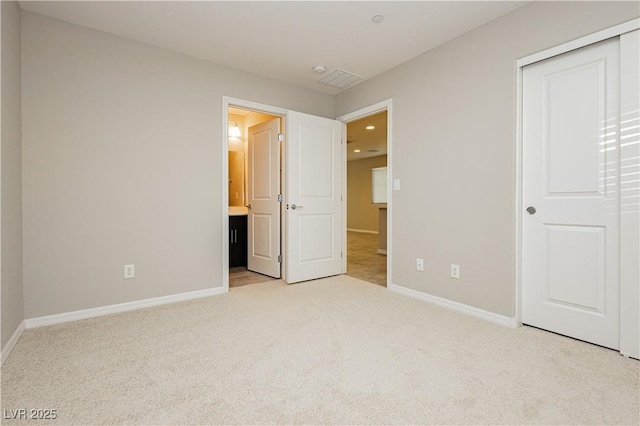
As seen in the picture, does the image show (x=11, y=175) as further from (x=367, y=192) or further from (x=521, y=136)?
(x=367, y=192)

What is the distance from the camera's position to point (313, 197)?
12.8ft

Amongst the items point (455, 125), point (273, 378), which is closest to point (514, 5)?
point (455, 125)

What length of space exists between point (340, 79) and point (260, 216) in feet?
6.65

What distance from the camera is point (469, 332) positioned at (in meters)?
2.28

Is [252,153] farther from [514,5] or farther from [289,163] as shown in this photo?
[514,5]

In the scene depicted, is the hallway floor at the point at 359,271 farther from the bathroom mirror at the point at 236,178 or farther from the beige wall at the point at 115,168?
the bathroom mirror at the point at 236,178

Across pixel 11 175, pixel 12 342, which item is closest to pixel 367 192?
pixel 11 175

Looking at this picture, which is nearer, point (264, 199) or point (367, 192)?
point (264, 199)

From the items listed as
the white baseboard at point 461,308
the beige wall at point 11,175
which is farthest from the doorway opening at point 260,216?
the beige wall at point 11,175

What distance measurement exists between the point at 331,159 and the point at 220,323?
2456mm

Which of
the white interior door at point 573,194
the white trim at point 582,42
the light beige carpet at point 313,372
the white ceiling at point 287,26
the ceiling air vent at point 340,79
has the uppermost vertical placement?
the ceiling air vent at point 340,79

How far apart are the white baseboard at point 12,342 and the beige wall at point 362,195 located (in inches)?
346

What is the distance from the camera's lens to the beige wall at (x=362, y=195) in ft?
33.5

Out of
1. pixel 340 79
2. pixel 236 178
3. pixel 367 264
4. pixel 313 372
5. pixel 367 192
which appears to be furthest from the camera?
pixel 367 192
